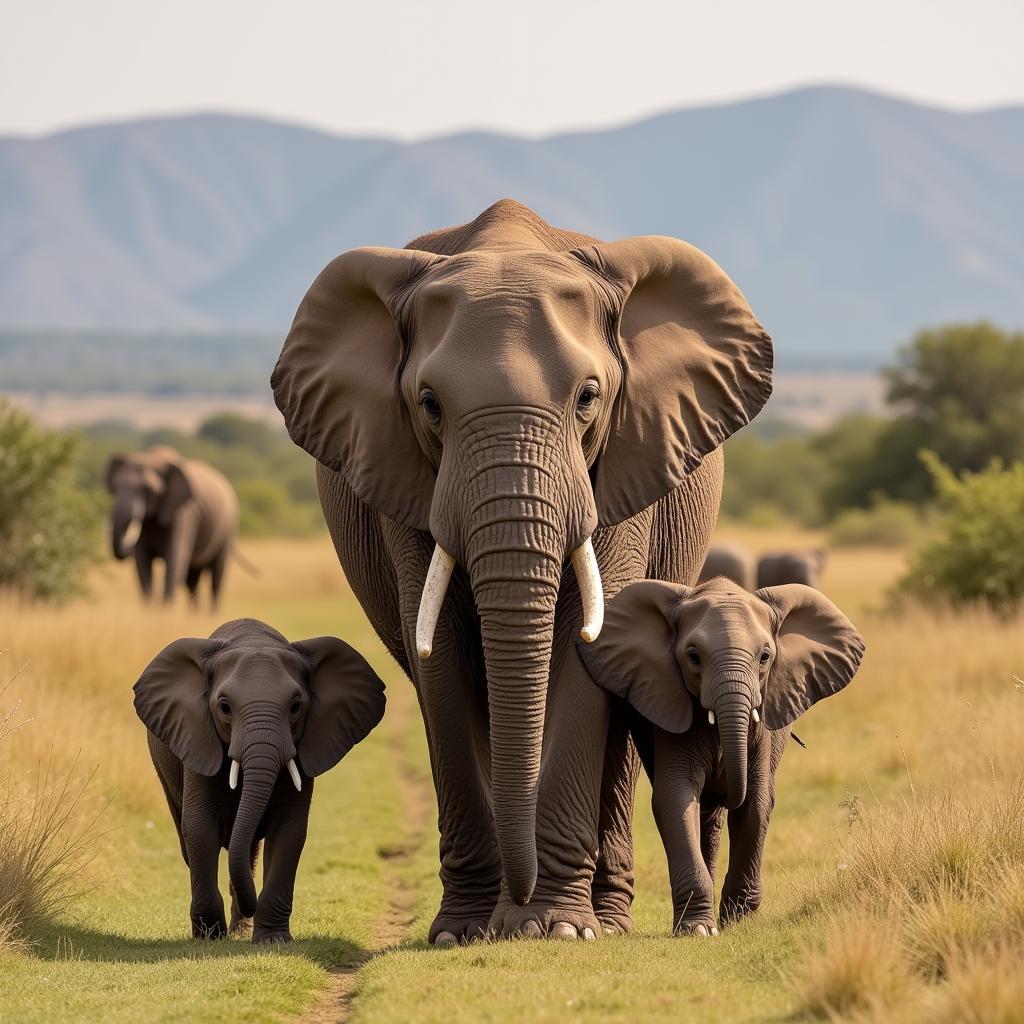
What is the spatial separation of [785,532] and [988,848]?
145 feet

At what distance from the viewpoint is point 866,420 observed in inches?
2739

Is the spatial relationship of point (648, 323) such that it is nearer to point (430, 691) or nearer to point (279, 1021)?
point (430, 691)

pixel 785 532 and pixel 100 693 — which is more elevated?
pixel 100 693

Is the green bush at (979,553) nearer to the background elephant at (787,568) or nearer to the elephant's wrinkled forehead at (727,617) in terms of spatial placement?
the background elephant at (787,568)

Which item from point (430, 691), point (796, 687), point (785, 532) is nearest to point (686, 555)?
point (796, 687)

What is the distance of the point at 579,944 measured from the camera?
26.3 feet

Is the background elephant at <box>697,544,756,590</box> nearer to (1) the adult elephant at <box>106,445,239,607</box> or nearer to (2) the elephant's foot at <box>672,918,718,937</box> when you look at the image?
(1) the adult elephant at <box>106,445,239,607</box>

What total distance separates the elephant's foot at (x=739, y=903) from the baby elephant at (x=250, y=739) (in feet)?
6.42

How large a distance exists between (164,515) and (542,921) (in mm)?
20613

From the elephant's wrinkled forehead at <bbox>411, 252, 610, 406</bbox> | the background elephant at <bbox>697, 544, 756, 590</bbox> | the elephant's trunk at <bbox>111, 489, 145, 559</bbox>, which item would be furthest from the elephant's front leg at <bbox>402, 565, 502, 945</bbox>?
the elephant's trunk at <bbox>111, 489, 145, 559</bbox>

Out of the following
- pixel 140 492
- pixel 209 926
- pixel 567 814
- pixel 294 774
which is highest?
pixel 567 814

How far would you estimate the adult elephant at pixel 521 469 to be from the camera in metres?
7.78

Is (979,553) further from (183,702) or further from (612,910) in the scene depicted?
(183,702)

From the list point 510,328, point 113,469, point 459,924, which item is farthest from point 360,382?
point 113,469
